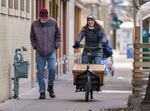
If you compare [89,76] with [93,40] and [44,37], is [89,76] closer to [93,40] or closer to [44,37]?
[93,40]

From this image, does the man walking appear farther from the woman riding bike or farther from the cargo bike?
the cargo bike

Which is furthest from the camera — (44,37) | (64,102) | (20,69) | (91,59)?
(91,59)

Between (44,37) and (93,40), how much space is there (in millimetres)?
1104

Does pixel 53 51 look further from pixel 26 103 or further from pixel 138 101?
pixel 138 101

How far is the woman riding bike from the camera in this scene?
1516 centimetres

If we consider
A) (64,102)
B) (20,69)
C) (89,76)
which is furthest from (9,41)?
(89,76)

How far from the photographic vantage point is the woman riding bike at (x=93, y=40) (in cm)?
1516

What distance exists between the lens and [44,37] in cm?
1497

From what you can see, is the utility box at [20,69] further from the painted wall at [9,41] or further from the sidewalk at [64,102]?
the sidewalk at [64,102]

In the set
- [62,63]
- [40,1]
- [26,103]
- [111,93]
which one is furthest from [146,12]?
[62,63]

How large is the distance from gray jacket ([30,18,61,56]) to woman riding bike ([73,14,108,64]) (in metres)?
0.51

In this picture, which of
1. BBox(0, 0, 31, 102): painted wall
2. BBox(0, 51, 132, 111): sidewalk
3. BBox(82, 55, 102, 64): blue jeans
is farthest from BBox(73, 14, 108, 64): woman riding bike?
BBox(0, 0, 31, 102): painted wall

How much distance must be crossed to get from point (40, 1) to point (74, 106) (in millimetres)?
7753

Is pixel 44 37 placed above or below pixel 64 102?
above
